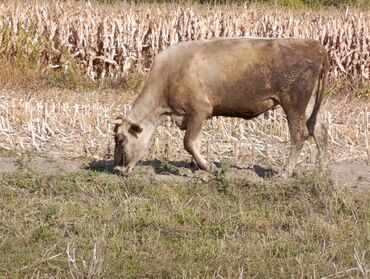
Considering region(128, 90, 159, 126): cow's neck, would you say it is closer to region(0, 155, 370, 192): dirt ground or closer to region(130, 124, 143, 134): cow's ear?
region(130, 124, 143, 134): cow's ear

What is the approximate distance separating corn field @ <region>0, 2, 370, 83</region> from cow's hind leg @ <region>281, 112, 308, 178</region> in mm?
9684

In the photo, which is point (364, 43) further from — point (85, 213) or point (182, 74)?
point (85, 213)

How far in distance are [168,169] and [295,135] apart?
1724 mm

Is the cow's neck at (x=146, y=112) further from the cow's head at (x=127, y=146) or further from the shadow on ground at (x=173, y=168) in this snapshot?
the shadow on ground at (x=173, y=168)

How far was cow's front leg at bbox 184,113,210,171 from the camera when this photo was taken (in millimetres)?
11234

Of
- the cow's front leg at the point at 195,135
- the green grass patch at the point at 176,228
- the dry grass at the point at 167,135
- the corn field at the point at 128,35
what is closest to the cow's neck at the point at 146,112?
the cow's front leg at the point at 195,135

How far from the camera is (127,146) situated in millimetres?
11227

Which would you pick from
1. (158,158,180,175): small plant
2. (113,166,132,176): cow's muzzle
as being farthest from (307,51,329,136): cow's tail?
(113,166,132,176): cow's muzzle

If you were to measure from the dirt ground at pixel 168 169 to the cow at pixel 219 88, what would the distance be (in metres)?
0.29

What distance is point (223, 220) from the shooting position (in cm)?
903

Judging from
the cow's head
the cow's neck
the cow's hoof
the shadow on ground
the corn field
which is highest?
the cow's neck

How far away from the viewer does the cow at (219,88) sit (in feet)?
36.8

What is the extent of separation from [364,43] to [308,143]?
8.54m

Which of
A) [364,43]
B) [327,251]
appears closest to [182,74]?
[327,251]
